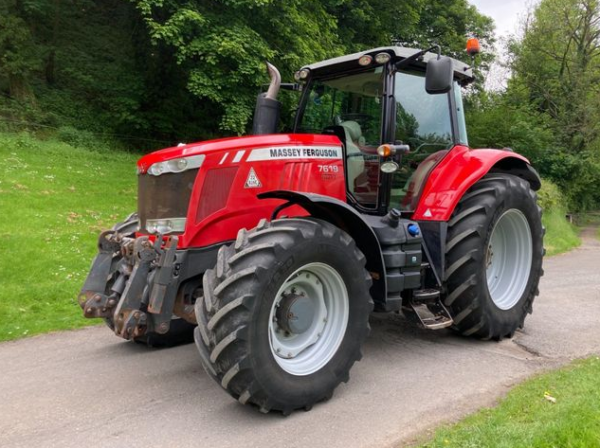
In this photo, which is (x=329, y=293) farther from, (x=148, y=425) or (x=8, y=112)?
(x=8, y=112)

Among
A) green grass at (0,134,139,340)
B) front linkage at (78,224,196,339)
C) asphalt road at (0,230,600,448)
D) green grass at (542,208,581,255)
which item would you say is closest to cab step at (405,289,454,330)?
asphalt road at (0,230,600,448)

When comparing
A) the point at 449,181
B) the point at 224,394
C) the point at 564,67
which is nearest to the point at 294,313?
the point at 224,394

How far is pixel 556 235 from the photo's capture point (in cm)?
1437

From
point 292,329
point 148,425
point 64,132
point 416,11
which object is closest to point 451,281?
point 292,329

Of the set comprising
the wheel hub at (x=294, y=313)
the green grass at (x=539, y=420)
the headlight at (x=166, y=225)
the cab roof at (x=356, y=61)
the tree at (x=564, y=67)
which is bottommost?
the green grass at (x=539, y=420)

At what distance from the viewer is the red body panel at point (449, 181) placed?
181 inches

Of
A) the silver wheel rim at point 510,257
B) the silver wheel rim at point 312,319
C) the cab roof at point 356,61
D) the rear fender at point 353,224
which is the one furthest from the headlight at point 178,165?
the silver wheel rim at point 510,257

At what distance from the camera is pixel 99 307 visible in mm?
3799

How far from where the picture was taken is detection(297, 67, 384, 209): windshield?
4574mm

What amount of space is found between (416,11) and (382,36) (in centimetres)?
184

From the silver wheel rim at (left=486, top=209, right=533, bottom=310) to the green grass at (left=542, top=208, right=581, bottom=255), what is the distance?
23.7 feet

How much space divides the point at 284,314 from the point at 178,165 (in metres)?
1.28

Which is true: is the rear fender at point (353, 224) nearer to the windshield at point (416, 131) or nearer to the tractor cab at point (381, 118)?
the tractor cab at point (381, 118)

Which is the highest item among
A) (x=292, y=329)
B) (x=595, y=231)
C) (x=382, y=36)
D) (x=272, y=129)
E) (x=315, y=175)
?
(x=382, y=36)
